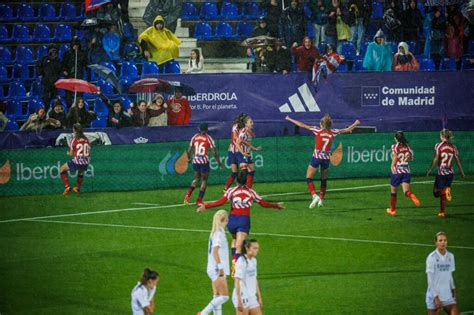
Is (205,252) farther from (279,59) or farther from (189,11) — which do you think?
(189,11)

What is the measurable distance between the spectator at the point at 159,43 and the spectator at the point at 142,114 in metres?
2.32

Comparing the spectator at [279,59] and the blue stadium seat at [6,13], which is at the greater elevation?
the blue stadium seat at [6,13]

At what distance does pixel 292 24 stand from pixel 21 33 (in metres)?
9.33

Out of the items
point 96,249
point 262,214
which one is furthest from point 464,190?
point 96,249

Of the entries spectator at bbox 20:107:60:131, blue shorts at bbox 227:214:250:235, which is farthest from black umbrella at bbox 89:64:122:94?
blue shorts at bbox 227:214:250:235

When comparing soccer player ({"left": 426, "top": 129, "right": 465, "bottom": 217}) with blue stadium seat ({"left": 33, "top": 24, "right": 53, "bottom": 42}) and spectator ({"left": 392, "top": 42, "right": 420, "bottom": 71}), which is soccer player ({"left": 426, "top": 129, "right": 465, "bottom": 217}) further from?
blue stadium seat ({"left": 33, "top": 24, "right": 53, "bottom": 42})

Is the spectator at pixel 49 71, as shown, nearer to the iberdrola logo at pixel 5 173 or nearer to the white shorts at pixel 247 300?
the iberdrola logo at pixel 5 173

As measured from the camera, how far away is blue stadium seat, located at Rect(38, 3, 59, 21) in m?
38.0

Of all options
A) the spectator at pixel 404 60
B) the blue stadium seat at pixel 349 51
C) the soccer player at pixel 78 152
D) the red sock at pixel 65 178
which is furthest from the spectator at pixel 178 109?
the spectator at pixel 404 60

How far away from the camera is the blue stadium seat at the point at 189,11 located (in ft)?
128

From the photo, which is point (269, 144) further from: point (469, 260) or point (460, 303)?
point (460, 303)

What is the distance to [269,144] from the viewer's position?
111 feet

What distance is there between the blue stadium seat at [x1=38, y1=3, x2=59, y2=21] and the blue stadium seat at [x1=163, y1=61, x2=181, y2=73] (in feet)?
16.9

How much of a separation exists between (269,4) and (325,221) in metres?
11.0
